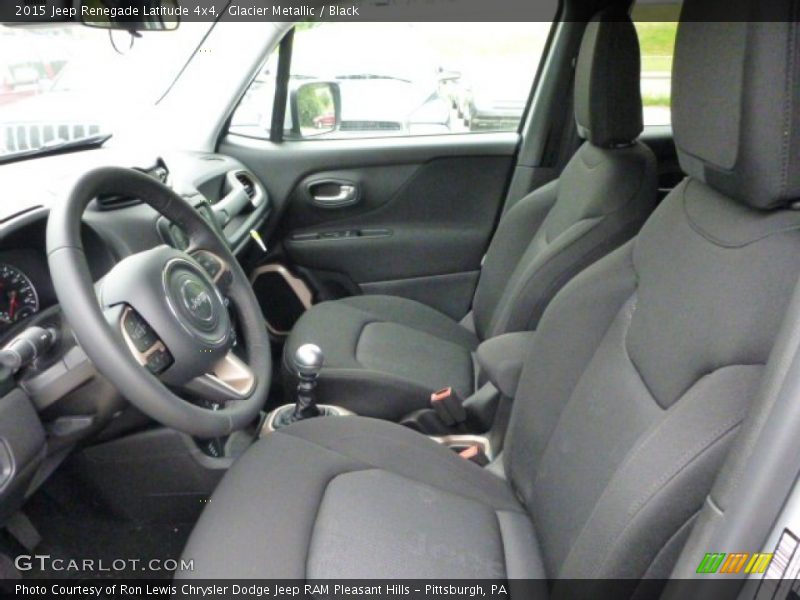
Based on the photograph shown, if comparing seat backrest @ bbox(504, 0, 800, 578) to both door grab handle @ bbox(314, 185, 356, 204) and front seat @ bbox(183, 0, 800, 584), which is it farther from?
door grab handle @ bbox(314, 185, 356, 204)

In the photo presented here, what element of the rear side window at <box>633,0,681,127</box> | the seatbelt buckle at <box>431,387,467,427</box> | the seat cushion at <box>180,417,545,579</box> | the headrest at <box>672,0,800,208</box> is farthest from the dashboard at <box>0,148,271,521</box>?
the rear side window at <box>633,0,681,127</box>

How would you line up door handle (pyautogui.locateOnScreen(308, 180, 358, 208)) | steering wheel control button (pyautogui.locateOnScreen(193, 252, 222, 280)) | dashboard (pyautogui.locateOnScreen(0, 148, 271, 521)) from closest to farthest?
dashboard (pyautogui.locateOnScreen(0, 148, 271, 521)), steering wheel control button (pyautogui.locateOnScreen(193, 252, 222, 280)), door handle (pyautogui.locateOnScreen(308, 180, 358, 208))

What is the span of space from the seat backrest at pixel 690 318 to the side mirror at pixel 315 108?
1663 mm

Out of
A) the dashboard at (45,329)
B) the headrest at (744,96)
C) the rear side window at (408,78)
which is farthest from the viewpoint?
the rear side window at (408,78)

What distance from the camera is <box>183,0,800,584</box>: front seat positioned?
3.03ft

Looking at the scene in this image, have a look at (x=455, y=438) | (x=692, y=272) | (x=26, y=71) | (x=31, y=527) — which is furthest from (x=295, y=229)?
(x=692, y=272)

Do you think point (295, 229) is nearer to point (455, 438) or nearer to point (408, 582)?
point (455, 438)

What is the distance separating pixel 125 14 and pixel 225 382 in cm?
86

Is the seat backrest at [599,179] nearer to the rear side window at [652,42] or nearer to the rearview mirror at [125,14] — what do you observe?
the rear side window at [652,42]

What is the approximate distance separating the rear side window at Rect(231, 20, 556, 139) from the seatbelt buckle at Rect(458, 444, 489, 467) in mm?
1400

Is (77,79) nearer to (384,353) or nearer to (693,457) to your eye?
(384,353)

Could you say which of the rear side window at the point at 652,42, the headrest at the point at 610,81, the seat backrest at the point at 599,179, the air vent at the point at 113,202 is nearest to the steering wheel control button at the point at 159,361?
the air vent at the point at 113,202

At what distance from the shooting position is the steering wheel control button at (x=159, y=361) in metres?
1.16

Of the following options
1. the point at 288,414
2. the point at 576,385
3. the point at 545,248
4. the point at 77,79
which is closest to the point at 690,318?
the point at 576,385
